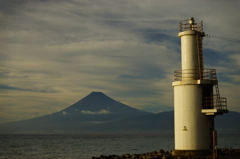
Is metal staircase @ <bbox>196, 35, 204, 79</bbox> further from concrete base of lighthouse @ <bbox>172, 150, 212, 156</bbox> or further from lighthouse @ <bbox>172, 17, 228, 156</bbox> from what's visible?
concrete base of lighthouse @ <bbox>172, 150, 212, 156</bbox>

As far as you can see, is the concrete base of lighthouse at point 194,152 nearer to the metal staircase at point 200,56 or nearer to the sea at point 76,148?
the metal staircase at point 200,56

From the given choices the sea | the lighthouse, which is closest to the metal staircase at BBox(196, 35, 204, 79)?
the lighthouse

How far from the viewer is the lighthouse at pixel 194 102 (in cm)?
2366

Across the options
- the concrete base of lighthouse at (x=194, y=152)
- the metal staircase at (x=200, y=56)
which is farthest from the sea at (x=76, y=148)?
the metal staircase at (x=200, y=56)

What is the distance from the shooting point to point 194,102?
936 inches

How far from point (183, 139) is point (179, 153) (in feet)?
3.38

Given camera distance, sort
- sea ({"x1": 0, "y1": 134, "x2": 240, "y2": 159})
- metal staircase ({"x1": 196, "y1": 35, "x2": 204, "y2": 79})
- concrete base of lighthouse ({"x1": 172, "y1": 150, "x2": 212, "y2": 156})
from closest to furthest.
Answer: concrete base of lighthouse ({"x1": 172, "y1": 150, "x2": 212, "y2": 156}) → metal staircase ({"x1": 196, "y1": 35, "x2": 204, "y2": 79}) → sea ({"x1": 0, "y1": 134, "x2": 240, "y2": 159})

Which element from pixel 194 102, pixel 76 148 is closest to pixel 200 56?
pixel 194 102

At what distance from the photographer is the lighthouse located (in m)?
23.7

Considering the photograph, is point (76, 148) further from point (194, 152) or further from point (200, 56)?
point (200, 56)

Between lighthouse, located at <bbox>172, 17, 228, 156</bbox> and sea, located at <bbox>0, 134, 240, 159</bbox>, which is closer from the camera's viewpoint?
lighthouse, located at <bbox>172, 17, 228, 156</bbox>

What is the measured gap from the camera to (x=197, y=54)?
80.3ft

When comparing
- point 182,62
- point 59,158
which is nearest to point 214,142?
point 182,62

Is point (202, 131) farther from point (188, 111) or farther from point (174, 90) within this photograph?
point (174, 90)
